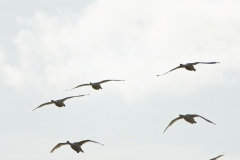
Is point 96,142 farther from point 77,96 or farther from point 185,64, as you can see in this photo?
point 185,64

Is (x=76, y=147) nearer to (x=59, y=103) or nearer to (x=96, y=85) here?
(x=59, y=103)

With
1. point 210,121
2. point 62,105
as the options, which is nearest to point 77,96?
point 62,105

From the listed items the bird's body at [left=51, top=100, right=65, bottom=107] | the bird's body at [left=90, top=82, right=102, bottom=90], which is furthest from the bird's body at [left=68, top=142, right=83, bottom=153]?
the bird's body at [left=90, top=82, right=102, bottom=90]

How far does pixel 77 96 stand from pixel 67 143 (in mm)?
8417

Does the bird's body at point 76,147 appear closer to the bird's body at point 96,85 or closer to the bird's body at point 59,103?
the bird's body at point 59,103

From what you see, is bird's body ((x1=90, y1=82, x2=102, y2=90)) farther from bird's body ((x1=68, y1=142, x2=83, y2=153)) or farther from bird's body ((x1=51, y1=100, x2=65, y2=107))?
bird's body ((x1=68, y1=142, x2=83, y2=153))

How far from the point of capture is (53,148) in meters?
116

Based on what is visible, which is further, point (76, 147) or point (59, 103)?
point (59, 103)

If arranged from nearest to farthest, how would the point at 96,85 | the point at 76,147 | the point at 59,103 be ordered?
the point at 76,147 → the point at 59,103 → the point at 96,85

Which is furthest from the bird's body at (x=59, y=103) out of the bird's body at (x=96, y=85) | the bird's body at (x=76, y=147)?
the bird's body at (x=76, y=147)

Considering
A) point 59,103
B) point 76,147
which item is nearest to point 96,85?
point 59,103

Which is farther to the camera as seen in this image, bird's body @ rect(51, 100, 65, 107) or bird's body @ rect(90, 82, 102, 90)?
bird's body @ rect(90, 82, 102, 90)

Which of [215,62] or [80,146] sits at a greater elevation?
[215,62]

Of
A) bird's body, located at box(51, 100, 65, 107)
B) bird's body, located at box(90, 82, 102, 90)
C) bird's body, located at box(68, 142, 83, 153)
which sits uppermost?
bird's body, located at box(90, 82, 102, 90)
